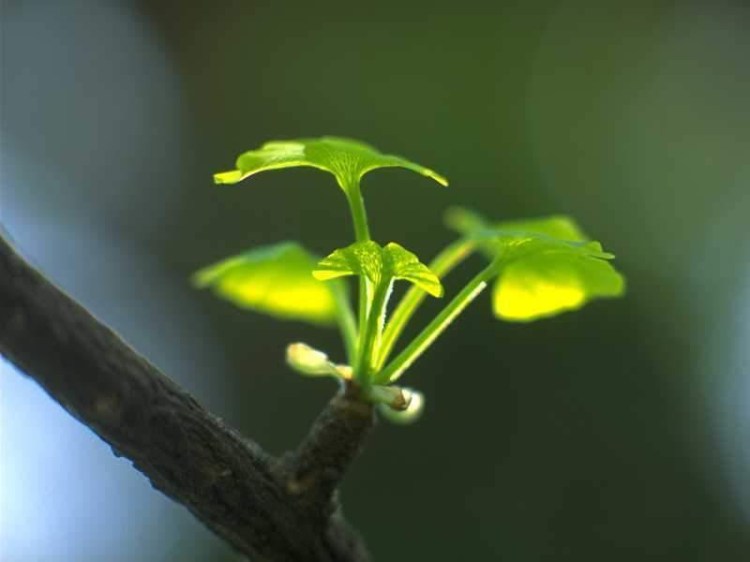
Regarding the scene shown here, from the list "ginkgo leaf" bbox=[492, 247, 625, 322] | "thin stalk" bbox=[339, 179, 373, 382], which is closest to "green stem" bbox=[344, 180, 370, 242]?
"thin stalk" bbox=[339, 179, 373, 382]

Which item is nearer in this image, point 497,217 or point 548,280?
point 548,280

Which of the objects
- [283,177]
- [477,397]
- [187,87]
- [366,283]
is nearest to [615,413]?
[477,397]

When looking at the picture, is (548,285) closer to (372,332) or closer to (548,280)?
(548,280)

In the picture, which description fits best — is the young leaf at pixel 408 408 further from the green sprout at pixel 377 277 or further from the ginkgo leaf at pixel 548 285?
the ginkgo leaf at pixel 548 285

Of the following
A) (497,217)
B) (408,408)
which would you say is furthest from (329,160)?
(497,217)

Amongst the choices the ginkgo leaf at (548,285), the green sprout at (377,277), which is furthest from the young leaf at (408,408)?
the ginkgo leaf at (548,285)

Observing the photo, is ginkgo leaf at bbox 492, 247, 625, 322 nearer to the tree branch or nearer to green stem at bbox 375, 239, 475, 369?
green stem at bbox 375, 239, 475, 369
